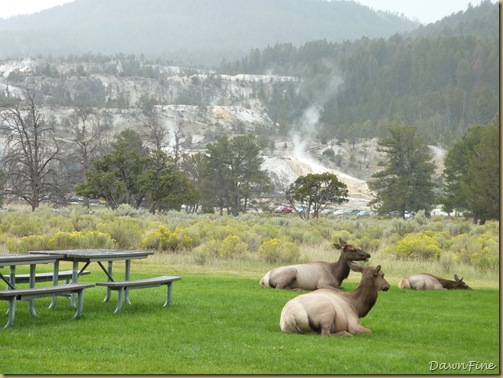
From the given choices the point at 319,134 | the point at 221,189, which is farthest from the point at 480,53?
the point at 221,189

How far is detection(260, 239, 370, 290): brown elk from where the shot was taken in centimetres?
1298

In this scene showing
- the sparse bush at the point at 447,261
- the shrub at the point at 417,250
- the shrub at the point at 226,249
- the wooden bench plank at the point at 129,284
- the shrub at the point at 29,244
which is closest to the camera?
the wooden bench plank at the point at 129,284

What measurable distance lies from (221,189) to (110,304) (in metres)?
50.4

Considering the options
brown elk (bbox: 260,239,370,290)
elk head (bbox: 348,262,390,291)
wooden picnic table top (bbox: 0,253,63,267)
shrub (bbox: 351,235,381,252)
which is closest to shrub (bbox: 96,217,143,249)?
shrub (bbox: 351,235,381,252)

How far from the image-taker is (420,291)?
48.6ft

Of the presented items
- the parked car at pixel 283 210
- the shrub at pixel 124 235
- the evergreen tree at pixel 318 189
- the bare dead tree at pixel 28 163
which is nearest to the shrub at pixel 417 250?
the shrub at pixel 124 235

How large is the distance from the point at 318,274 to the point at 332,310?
4.51m

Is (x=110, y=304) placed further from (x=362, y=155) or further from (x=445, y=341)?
(x=362, y=155)

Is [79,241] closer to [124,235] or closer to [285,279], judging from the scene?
[124,235]

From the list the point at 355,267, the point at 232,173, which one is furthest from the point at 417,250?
the point at 232,173

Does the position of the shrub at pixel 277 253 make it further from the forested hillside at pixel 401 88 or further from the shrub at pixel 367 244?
Result: the forested hillside at pixel 401 88

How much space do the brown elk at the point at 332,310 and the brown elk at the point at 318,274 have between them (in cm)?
326

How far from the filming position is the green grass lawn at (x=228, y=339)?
745 cm

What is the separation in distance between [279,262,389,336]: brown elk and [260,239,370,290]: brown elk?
128 inches
